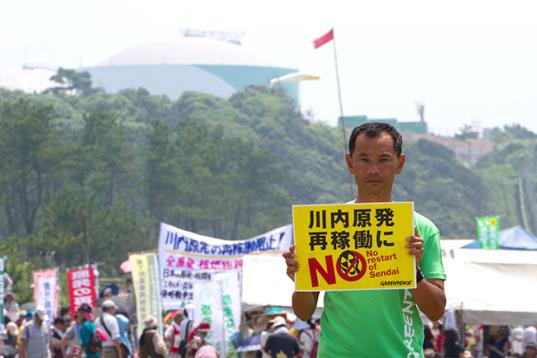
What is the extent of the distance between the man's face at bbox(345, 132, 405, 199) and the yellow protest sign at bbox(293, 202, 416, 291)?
0.31 ft

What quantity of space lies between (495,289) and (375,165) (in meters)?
9.11

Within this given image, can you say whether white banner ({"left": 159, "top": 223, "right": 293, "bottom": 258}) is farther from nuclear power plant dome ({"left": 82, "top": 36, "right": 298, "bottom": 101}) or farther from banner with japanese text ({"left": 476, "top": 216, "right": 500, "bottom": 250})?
nuclear power plant dome ({"left": 82, "top": 36, "right": 298, "bottom": 101})

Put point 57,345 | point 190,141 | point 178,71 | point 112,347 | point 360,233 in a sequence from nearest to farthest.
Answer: point 360,233, point 112,347, point 57,345, point 190,141, point 178,71

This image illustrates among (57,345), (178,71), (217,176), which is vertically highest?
(178,71)

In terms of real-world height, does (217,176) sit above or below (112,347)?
above

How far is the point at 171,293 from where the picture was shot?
19641 millimetres

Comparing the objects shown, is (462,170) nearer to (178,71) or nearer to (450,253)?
(178,71)

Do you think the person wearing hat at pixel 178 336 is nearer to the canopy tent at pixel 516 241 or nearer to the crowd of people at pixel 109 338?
the crowd of people at pixel 109 338

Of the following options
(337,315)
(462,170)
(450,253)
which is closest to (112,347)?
(450,253)

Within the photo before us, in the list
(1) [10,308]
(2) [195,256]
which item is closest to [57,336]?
(2) [195,256]

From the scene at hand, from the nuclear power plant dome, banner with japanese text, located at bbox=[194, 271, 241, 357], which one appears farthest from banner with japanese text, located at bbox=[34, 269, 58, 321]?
the nuclear power plant dome

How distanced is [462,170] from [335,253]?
438 ft

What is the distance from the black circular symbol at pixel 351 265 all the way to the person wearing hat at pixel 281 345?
10108 millimetres

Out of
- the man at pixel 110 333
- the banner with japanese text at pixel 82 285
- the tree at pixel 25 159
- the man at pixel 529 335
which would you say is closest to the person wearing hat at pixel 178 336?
the man at pixel 110 333
